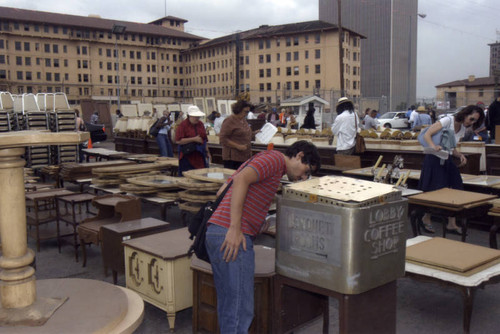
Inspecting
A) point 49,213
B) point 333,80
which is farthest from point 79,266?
point 333,80

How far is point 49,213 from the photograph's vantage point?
689cm

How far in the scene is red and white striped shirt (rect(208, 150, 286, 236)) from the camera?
284cm

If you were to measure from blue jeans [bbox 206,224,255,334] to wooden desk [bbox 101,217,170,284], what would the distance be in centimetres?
216

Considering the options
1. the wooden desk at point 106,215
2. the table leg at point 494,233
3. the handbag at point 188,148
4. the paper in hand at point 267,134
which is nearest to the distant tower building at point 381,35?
the handbag at point 188,148

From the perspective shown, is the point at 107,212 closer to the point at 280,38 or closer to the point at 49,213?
the point at 49,213

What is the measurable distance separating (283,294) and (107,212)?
356cm

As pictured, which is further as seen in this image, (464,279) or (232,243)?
(464,279)

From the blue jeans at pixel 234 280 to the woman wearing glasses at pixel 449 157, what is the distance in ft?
13.5

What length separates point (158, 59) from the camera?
88125 mm

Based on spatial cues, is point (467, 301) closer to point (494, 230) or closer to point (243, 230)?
point (243, 230)

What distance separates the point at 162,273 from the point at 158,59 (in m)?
88.2

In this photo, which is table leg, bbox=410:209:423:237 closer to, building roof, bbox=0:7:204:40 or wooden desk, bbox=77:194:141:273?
wooden desk, bbox=77:194:141:273

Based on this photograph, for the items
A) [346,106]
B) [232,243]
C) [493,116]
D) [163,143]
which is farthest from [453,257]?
[163,143]

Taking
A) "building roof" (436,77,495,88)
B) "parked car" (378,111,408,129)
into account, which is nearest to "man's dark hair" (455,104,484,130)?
"parked car" (378,111,408,129)
